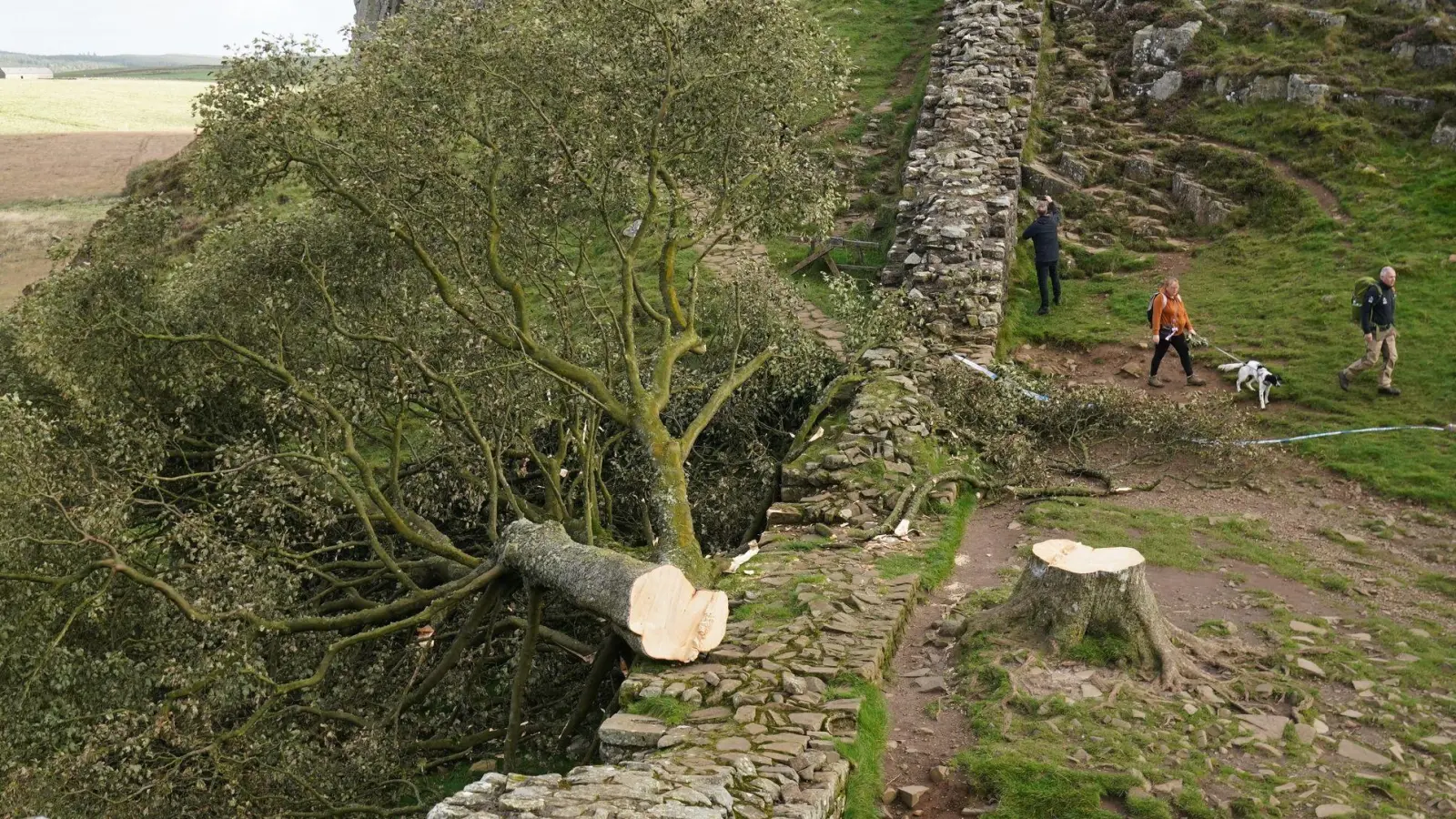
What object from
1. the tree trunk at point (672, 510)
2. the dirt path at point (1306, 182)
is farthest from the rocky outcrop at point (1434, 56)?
the tree trunk at point (672, 510)

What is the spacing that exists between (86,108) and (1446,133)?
341 feet

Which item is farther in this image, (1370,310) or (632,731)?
(1370,310)

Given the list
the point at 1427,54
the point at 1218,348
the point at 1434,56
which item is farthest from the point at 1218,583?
the point at 1427,54

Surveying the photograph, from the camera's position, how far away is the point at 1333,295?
22016 mm

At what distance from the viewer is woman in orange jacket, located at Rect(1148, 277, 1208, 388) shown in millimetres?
20156

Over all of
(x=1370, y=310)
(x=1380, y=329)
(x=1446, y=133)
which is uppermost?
(x=1446, y=133)

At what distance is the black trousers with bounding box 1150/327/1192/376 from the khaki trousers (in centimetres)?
250

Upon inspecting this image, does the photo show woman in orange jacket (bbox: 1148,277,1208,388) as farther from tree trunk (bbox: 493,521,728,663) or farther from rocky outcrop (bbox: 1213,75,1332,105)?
tree trunk (bbox: 493,521,728,663)

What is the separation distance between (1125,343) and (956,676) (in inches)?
489

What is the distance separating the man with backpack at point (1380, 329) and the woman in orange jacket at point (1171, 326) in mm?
2459

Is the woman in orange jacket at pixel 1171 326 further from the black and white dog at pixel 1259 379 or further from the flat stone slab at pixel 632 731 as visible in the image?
the flat stone slab at pixel 632 731

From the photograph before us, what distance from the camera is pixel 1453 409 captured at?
1827cm

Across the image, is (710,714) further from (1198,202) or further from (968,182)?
(1198,202)

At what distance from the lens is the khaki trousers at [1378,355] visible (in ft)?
62.1
